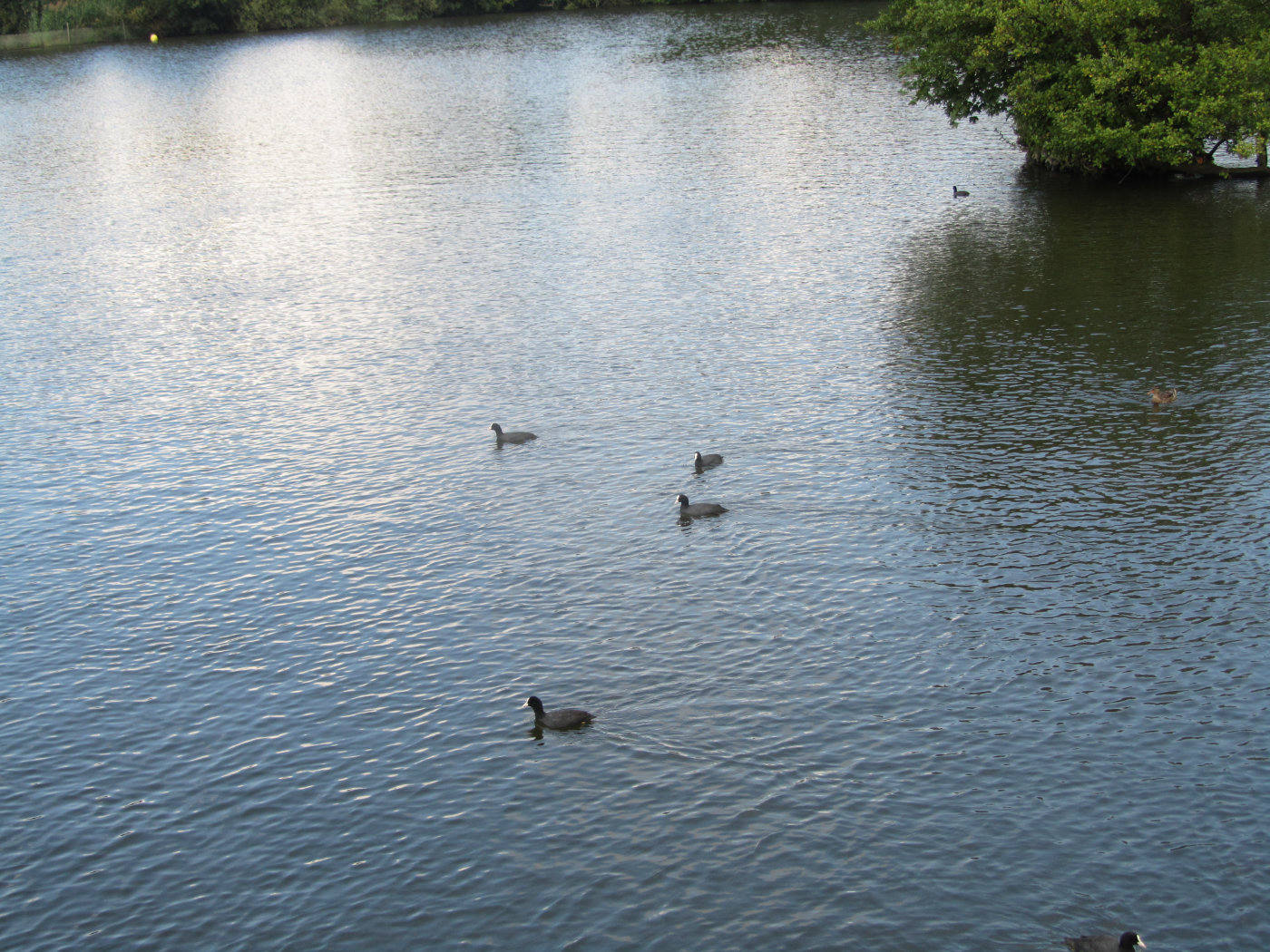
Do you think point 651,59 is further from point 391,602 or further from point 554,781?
point 554,781

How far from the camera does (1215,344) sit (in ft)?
144

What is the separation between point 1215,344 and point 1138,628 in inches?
796

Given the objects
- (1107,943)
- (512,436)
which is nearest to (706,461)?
(512,436)

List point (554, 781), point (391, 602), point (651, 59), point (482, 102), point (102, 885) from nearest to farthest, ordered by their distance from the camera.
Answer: point (102, 885)
point (554, 781)
point (391, 602)
point (482, 102)
point (651, 59)

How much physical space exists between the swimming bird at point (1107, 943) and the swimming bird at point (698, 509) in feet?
55.4

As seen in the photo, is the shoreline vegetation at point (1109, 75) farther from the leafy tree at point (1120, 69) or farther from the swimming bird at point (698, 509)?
the swimming bird at point (698, 509)

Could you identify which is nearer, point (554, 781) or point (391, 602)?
point (554, 781)

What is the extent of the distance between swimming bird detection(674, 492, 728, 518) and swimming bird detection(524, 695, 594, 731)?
985 cm

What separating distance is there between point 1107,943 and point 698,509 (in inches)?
687

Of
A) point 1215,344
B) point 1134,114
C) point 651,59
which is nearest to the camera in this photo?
point 1215,344

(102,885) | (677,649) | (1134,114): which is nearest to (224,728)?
(102,885)

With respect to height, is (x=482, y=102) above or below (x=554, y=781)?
above

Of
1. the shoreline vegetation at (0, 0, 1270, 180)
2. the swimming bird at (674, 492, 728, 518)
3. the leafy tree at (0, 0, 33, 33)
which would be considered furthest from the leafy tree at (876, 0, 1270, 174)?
the leafy tree at (0, 0, 33, 33)

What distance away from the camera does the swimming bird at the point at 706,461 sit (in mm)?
36688
